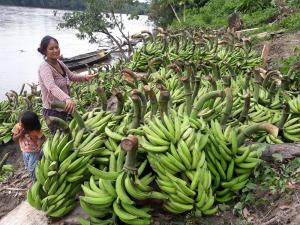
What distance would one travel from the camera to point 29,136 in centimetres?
450

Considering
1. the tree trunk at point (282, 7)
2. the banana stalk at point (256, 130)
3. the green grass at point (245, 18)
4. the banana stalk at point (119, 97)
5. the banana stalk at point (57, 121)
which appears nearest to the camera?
the banana stalk at point (256, 130)

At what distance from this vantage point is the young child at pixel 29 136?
4.39 metres

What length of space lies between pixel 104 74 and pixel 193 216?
6.35 metres

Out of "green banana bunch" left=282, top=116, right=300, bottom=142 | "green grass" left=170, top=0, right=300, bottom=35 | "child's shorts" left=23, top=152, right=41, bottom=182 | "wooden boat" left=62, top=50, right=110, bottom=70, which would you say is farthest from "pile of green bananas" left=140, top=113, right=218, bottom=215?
"wooden boat" left=62, top=50, right=110, bottom=70

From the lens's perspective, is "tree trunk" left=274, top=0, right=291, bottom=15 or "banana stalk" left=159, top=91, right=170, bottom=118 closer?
"banana stalk" left=159, top=91, right=170, bottom=118

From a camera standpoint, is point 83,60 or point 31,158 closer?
point 31,158

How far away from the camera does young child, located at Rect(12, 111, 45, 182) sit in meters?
4.39

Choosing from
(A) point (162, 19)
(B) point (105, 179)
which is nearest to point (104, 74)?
(B) point (105, 179)

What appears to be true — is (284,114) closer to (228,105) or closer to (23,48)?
(228,105)

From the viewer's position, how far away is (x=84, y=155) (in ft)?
12.6

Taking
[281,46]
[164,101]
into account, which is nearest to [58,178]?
[164,101]

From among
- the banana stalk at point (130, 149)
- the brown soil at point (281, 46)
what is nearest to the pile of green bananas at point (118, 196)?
the banana stalk at point (130, 149)

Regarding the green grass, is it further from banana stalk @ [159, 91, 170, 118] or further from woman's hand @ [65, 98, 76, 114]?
woman's hand @ [65, 98, 76, 114]

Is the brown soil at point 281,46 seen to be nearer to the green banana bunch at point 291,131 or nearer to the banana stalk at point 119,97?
the green banana bunch at point 291,131
